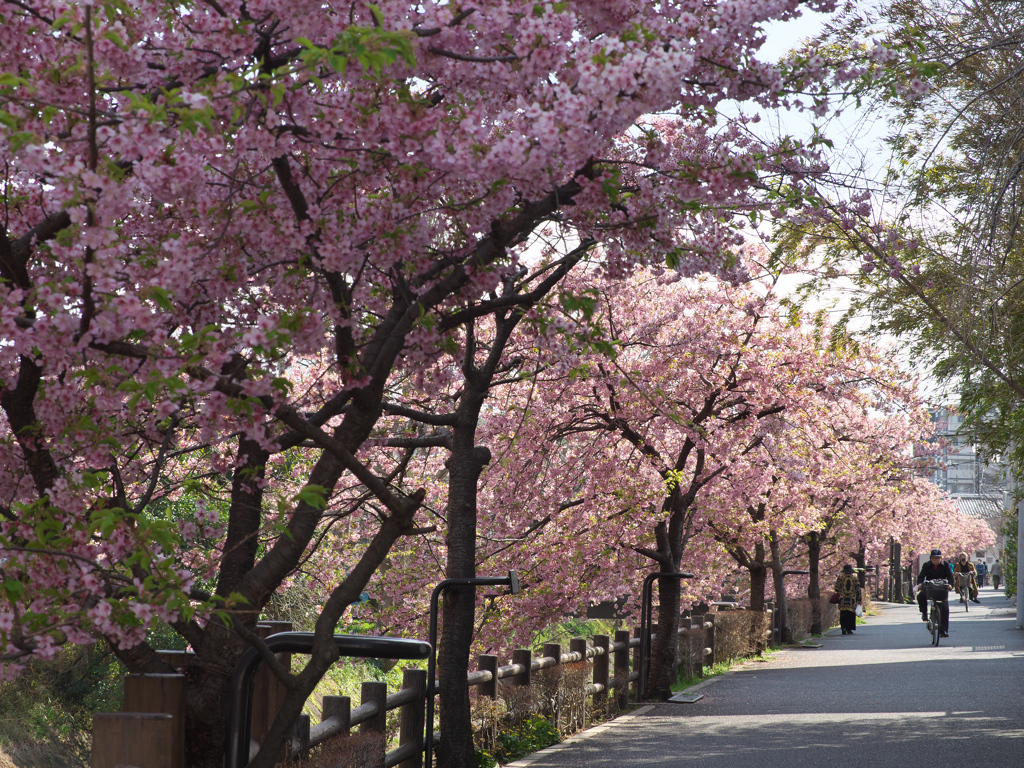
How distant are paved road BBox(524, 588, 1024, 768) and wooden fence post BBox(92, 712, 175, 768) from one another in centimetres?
562

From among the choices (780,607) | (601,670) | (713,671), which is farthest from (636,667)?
(780,607)

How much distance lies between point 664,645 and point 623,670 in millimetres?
1231

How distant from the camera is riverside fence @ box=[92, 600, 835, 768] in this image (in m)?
3.09

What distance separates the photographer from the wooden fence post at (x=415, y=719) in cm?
700

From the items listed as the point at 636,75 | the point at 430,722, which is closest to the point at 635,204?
the point at 636,75

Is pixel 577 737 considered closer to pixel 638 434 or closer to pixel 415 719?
pixel 415 719

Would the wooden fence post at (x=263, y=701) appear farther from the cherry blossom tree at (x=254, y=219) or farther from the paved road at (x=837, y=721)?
the paved road at (x=837, y=721)

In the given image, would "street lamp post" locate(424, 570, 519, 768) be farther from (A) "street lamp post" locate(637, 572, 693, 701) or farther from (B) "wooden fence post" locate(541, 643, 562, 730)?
(A) "street lamp post" locate(637, 572, 693, 701)

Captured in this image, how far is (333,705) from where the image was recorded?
5949 mm

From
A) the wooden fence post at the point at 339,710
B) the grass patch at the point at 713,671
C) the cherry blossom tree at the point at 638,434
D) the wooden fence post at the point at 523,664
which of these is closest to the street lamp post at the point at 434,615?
the wooden fence post at the point at 339,710

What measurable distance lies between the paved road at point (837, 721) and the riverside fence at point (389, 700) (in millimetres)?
542

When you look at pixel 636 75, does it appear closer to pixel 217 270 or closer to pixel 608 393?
pixel 217 270

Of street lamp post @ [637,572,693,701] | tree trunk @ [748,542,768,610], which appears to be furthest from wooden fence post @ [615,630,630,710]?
tree trunk @ [748,542,768,610]

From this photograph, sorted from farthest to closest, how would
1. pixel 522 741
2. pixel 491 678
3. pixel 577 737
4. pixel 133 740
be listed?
pixel 577 737, pixel 522 741, pixel 491 678, pixel 133 740
